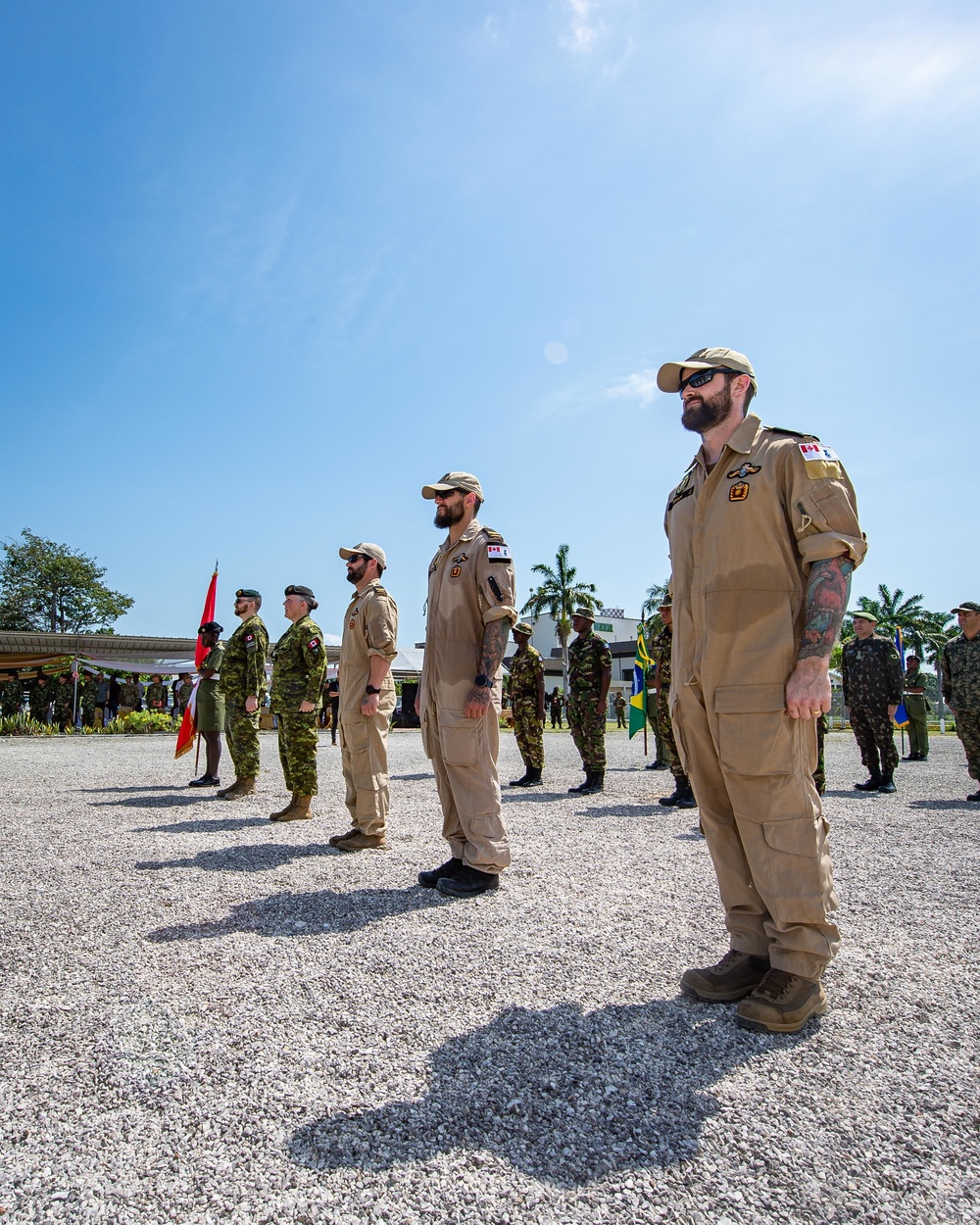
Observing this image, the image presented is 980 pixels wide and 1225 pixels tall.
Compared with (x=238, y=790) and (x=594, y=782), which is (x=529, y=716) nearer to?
(x=594, y=782)

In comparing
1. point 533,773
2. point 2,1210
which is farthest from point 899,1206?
point 533,773

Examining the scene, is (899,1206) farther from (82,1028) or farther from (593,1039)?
(82,1028)

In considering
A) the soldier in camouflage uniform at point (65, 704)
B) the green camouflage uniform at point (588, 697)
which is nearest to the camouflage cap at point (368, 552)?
the green camouflage uniform at point (588, 697)

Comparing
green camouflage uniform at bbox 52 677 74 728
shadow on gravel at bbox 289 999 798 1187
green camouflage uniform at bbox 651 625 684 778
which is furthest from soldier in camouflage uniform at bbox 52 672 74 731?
shadow on gravel at bbox 289 999 798 1187

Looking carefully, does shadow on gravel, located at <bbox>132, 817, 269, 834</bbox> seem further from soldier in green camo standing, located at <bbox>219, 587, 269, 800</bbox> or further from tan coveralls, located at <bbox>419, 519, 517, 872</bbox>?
tan coveralls, located at <bbox>419, 519, 517, 872</bbox>

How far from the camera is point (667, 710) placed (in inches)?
268

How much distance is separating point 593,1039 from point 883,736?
26.5 feet

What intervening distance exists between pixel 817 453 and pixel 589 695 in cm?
687

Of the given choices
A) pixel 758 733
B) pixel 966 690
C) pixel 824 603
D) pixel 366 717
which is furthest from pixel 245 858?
pixel 966 690

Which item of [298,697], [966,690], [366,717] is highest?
[298,697]

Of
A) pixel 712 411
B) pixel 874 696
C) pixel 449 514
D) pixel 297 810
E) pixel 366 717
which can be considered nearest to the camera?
pixel 712 411

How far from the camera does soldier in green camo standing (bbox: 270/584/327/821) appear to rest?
617 cm

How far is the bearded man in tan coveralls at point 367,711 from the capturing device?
4922 mm

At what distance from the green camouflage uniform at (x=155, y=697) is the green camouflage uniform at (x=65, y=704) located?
486cm
